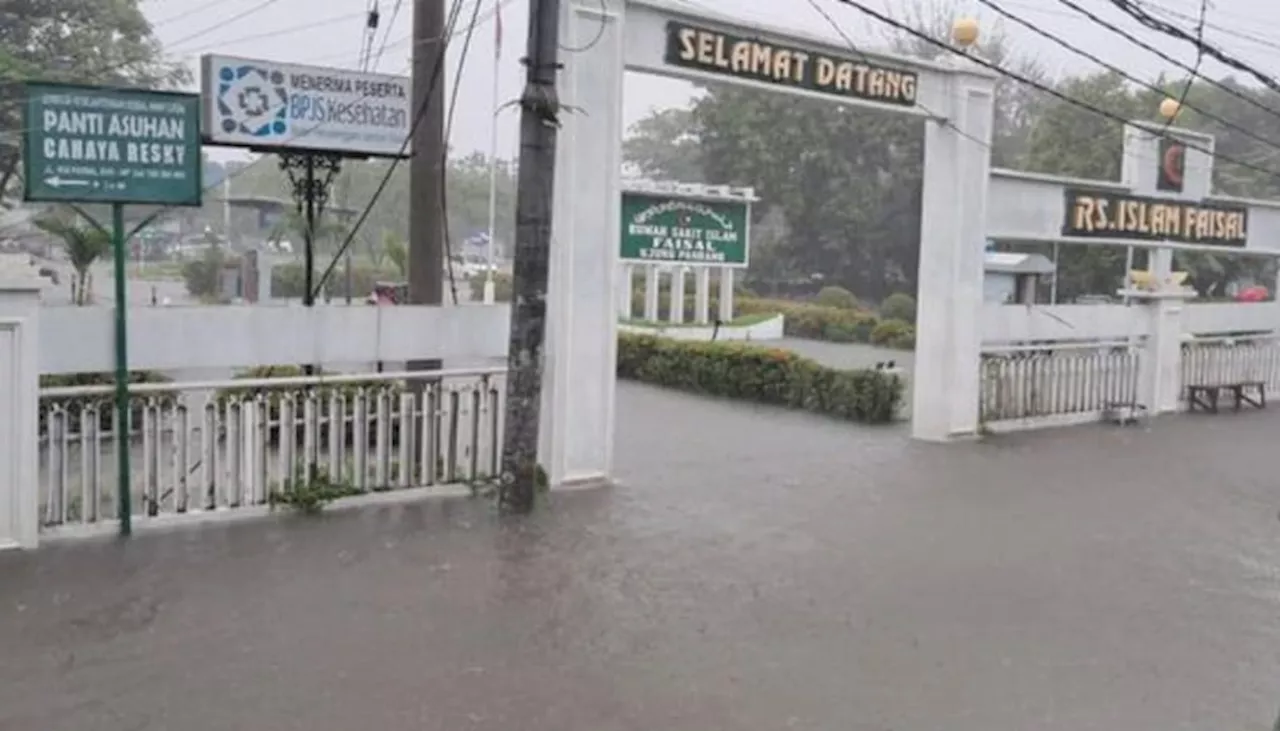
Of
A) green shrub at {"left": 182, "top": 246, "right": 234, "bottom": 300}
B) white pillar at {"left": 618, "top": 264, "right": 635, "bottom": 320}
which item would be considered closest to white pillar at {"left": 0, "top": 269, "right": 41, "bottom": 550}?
A: white pillar at {"left": 618, "top": 264, "right": 635, "bottom": 320}

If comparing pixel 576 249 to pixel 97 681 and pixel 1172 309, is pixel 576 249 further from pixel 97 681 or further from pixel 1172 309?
pixel 1172 309

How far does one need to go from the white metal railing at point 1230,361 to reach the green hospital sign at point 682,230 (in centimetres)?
676

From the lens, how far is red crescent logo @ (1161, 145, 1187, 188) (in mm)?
16031

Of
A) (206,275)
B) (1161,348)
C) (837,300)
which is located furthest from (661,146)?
(1161,348)

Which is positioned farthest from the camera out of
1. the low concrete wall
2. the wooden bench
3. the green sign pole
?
the low concrete wall

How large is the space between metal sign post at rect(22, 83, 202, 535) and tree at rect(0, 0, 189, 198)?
1751 cm

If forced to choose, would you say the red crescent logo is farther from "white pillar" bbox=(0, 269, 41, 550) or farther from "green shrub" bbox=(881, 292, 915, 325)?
"green shrub" bbox=(881, 292, 915, 325)

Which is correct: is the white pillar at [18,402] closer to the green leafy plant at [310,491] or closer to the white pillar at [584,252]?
the green leafy plant at [310,491]

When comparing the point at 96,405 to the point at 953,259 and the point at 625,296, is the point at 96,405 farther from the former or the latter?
the point at 625,296

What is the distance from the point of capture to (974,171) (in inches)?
535

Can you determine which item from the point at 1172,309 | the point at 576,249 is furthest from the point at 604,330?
the point at 1172,309

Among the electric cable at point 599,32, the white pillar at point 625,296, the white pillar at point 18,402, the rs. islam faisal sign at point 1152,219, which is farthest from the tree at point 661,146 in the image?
the white pillar at point 18,402

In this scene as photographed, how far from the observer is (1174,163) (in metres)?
16.1

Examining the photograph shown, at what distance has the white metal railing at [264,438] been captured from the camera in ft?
25.4
